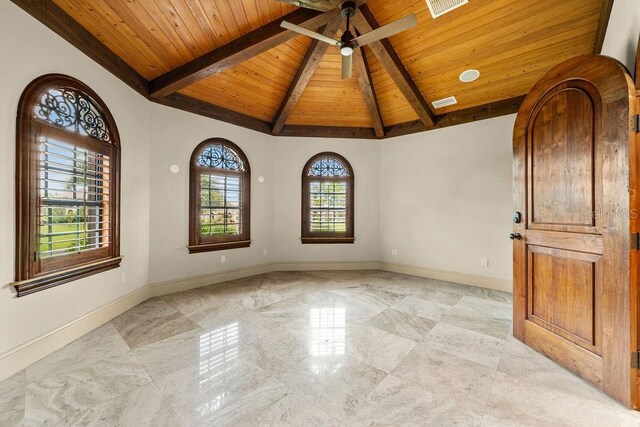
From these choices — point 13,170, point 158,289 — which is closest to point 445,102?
point 13,170

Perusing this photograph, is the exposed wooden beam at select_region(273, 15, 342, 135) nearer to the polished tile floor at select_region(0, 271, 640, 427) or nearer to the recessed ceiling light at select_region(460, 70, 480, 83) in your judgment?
the recessed ceiling light at select_region(460, 70, 480, 83)

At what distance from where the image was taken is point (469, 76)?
3432 millimetres

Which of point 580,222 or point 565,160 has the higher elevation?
point 565,160

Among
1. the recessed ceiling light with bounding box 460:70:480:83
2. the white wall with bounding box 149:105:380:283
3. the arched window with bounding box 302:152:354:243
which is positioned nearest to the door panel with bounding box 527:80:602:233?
the recessed ceiling light with bounding box 460:70:480:83

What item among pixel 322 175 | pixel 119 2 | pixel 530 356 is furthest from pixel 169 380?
pixel 322 175

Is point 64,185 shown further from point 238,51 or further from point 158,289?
point 238,51

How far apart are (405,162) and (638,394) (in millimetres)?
3830

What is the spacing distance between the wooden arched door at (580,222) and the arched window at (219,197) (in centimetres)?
386

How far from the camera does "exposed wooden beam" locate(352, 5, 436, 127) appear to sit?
106 inches

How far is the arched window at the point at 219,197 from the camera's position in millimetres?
3863

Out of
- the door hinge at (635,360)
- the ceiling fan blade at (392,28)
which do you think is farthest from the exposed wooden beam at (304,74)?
the door hinge at (635,360)

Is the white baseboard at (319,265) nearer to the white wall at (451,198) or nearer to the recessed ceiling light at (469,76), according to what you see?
the white wall at (451,198)

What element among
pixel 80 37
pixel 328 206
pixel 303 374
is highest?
pixel 80 37

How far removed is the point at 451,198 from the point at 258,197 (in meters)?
3.41
